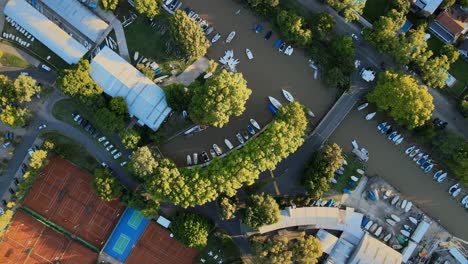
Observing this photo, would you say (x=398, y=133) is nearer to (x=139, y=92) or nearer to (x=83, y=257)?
(x=139, y=92)

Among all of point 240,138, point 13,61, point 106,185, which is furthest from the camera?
point 240,138

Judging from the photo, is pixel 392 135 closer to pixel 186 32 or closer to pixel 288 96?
pixel 288 96

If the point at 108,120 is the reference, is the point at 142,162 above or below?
below

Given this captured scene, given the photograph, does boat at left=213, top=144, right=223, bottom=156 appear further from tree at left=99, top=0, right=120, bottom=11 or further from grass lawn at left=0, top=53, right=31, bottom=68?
grass lawn at left=0, top=53, right=31, bottom=68

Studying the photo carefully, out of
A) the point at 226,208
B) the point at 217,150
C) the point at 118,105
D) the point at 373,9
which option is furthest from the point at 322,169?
the point at 118,105

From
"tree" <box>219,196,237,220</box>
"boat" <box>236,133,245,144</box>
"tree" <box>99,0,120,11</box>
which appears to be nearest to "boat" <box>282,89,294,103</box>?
"boat" <box>236,133,245,144</box>

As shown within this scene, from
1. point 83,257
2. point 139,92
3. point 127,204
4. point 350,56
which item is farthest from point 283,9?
point 83,257

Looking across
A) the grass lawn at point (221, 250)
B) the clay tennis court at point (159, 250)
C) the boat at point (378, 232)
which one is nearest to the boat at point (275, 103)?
the grass lawn at point (221, 250)
